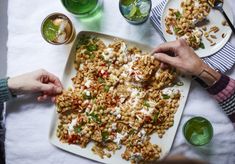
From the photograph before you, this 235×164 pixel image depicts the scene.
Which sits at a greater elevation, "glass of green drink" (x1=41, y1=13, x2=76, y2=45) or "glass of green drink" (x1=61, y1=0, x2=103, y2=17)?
"glass of green drink" (x1=61, y1=0, x2=103, y2=17)

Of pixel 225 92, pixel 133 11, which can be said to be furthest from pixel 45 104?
pixel 225 92

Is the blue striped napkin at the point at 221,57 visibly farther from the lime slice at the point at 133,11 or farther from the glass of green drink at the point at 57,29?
the glass of green drink at the point at 57,29

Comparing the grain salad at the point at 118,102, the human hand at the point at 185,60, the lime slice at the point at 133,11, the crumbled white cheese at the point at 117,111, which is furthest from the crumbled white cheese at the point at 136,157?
the lime slice at the point at 133,11

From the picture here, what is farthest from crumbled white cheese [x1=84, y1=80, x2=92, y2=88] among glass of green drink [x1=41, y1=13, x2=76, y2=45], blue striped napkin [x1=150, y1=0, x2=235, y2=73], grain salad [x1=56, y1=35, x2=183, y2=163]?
blue striped napkin [x1=150, y1=0, x2=235, y2=73]

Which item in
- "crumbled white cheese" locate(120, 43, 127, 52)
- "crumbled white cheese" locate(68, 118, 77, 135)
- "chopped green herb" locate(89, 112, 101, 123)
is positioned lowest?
"crumbled white cheese" locate(68, 118, 77, 135)

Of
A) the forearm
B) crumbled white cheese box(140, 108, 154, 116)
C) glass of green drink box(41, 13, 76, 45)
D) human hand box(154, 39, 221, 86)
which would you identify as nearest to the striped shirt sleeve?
Answer: human hand box(154, 39, 221, 86)

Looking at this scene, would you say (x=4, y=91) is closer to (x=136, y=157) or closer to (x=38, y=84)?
(x=38, y=84)

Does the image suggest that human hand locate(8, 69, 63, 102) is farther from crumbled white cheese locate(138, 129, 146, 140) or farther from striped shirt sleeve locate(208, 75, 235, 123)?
striped shirt sleeve locate(208, 75, 235, 123)
